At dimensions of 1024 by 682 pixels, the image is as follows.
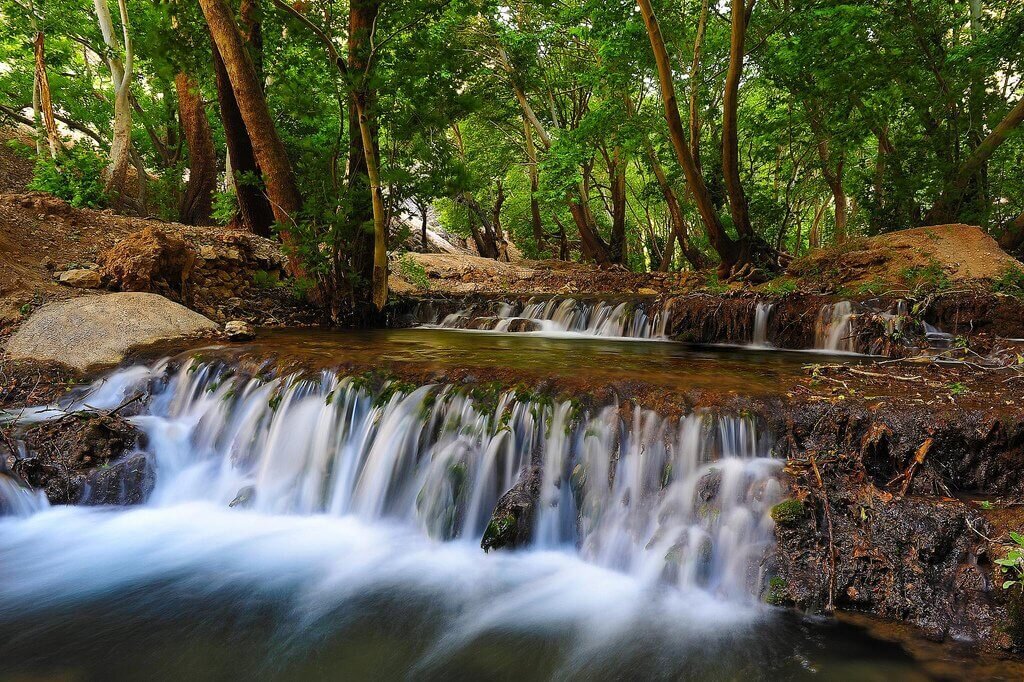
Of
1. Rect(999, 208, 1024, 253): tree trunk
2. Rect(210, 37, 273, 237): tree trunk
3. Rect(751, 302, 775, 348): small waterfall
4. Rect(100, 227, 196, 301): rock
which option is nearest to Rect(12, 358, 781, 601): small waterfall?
Rect(100, 227, 196, 301): rock

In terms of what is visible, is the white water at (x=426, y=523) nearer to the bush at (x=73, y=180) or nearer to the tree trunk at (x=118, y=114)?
the bush at (x=73, y=180)

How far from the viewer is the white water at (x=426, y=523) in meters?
3.21

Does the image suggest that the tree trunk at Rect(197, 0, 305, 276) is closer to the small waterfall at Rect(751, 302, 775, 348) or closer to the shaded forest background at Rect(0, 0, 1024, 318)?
the shaded forest background at Rect(0, 0, 1024, 318)

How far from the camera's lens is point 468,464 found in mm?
4230

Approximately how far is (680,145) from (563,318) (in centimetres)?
343

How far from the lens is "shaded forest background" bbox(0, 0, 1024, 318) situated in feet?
25.9

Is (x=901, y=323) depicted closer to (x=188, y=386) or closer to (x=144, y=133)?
(x=188, y=386)

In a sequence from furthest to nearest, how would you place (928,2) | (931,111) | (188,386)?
(931,111), (928,2), (188,386)

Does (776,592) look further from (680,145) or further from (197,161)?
(197,161)

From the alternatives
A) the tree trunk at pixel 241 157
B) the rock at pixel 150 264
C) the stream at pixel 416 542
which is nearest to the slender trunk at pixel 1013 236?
the stream at pixel 416 542

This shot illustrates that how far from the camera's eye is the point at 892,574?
285cm

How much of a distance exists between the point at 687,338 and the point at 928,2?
7603 mm

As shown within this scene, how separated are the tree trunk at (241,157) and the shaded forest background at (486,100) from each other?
0.12 ft

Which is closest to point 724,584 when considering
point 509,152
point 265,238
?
point 265,238
